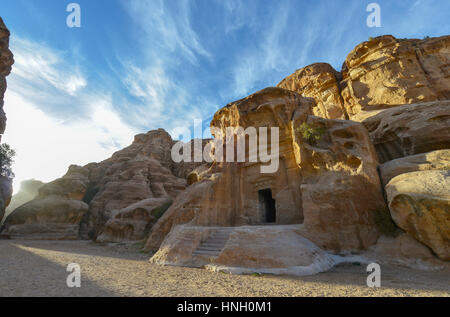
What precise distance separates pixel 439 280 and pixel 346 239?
333cm

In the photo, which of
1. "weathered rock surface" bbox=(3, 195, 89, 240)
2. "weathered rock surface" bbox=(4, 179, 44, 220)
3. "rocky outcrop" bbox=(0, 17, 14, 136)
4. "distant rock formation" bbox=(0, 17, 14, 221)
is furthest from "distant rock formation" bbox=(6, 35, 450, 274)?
"weathered rock surface" bbox=(4, 179, 44, 220)

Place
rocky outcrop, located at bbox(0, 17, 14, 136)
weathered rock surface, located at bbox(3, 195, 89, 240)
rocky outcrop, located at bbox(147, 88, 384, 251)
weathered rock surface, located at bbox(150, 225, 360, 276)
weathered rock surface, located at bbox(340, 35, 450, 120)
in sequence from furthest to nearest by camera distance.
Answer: rocky outcrop, located at bbox(0, 17, 14, 136)
weathered rock surface, located at bbox(3, 195, 89, 240)
weathered rock surface, located at bbox(340, 35, 450, 120)
rocky outcrop, located at bbox(147, 88, 384, 251)
weathered rock surface, located at bbox(150, 225, 360, 276)

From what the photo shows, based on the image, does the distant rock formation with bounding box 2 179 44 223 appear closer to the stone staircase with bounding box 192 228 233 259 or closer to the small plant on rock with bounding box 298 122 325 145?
the stone staircase with bounding box 192 228 233 259

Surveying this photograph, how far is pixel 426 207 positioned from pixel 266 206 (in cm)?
975

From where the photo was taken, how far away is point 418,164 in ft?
32.7

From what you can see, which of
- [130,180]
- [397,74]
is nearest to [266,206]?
[397,74]

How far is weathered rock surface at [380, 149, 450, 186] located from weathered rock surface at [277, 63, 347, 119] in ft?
53.4

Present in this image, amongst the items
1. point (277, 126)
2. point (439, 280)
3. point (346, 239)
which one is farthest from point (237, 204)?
point (439, 280)

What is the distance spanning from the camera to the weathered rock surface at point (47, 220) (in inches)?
1024

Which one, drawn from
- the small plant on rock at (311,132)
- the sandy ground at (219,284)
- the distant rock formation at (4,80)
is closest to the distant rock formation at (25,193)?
the distant rock formation at (4,80)

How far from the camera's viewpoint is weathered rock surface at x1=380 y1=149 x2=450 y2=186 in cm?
935

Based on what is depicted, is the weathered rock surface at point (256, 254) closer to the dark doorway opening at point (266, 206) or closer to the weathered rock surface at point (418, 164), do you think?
the weathered rock surface at point (418, 164)

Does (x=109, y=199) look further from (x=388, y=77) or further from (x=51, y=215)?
(x=388, y=77)

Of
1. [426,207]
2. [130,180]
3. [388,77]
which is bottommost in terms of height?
[426,207]
